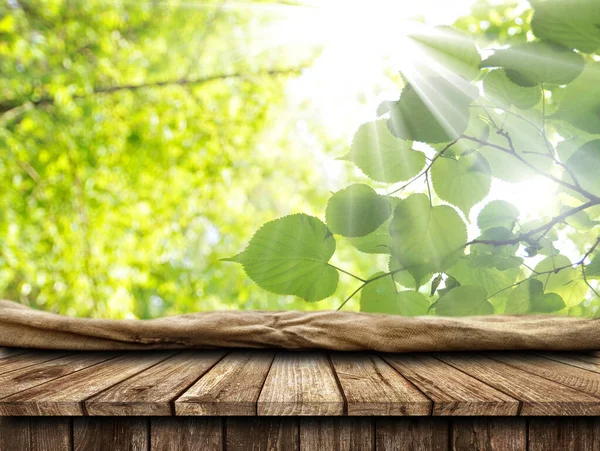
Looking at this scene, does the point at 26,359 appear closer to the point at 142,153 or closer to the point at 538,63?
the point at 538,63

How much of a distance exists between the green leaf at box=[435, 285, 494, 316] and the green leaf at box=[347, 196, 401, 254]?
12cm

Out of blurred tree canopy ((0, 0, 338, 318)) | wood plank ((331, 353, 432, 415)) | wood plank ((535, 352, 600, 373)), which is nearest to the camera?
wood plank ((331, 353, 432, 415))

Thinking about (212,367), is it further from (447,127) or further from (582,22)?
(582,22)

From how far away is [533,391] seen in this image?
0.54 m

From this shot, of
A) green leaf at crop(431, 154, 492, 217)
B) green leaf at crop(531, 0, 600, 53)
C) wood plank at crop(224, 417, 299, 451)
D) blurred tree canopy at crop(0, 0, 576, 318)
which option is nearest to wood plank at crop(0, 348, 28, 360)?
wood plank at crop(224, 417, 299, 451)

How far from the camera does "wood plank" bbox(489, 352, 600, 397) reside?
22.3 inches

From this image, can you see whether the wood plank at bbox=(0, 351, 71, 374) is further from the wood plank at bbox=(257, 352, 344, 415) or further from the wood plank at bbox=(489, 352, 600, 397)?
the wood plank at bbox=(489, 352, 600, 397)

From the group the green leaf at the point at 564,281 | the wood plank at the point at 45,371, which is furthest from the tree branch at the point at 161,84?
the green leaf at the point at 564,281

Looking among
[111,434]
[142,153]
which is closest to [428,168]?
[111,434]

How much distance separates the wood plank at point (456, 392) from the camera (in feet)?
1.64

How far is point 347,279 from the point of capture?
14.7 feet

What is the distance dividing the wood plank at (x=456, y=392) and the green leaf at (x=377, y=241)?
180 millimetres

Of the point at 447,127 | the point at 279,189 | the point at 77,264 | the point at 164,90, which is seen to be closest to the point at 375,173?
the point at 447,127

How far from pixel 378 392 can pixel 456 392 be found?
0.08 meters
